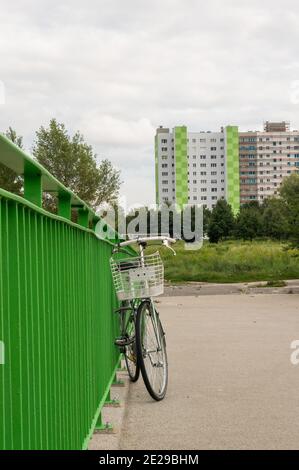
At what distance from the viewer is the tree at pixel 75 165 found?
2802cm

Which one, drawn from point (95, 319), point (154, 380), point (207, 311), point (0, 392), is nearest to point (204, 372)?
point (154, 380)

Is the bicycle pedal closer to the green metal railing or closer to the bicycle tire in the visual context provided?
the bicycle tire

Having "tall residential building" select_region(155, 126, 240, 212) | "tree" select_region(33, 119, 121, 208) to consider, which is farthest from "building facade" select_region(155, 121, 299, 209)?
"tree" select_region(33, 119, 121, 208)

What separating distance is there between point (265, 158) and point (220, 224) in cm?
8209

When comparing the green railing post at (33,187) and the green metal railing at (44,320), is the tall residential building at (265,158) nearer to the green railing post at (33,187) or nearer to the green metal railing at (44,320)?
the green metal railing at (44,320)

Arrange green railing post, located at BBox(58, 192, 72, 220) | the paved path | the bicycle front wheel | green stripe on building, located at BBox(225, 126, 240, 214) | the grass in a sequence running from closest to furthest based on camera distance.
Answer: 1. green railing post, located at BBox(58, 192, 72, 220)
2. the paved path
3. the bicycle front wheel
4. the grass
5. green stripe on building, located at BBox(225, 126, 240, 214)

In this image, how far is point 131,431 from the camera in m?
5.56

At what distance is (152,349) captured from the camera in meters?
6.97

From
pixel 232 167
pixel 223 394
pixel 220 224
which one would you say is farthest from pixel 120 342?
pixel 232 167

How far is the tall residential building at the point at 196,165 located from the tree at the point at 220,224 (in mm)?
48328

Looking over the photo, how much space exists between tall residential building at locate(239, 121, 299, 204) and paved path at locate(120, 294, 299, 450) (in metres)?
164

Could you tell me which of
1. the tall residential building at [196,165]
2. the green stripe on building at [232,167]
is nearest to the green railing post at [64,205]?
the tall residential building at [196,165]

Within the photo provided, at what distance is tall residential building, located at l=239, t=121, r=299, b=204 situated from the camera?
175m

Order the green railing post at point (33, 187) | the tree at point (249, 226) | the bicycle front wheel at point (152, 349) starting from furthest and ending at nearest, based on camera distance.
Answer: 1. the tree at point (249, 226)
2. the bicycle front wheel at point (152, 349)
3. the green railing post at point (33, 187)
